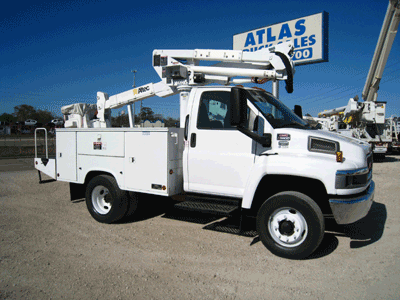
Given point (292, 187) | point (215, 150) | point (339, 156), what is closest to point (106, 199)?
point (215, 150)

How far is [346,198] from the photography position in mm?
3826

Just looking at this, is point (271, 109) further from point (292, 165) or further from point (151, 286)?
point (151, 286)

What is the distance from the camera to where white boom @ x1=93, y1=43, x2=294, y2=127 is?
5153 millimetres

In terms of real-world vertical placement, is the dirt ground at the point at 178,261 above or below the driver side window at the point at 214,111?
below

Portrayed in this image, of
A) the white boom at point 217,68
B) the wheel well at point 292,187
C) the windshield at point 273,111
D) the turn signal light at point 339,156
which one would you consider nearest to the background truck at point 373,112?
the white boom at point 217,68

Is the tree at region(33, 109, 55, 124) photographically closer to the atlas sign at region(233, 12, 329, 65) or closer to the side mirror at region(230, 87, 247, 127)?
the atlas sign at region(233, 12, 329, 65)

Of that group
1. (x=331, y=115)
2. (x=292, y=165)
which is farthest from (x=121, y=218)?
(x=331, y=115)

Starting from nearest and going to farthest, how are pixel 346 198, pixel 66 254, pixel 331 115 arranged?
1. pixel 346 198
2. pixel 66 254
3. pixel 331 115

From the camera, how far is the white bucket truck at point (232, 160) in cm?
390

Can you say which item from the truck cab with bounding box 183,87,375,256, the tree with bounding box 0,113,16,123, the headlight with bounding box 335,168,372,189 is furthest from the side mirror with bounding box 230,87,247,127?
the tree with bounding box 0,113,16,123

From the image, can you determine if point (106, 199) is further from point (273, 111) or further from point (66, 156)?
point (273, 111)

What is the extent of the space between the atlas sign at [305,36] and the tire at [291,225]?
430 inches

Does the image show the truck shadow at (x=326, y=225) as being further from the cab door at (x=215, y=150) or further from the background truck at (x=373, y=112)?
the background truck at (x=373, y=112)

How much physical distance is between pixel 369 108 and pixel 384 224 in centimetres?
1334
